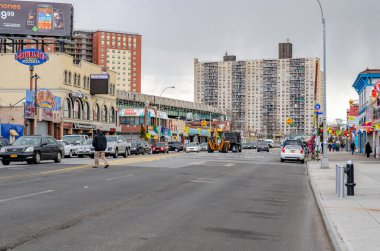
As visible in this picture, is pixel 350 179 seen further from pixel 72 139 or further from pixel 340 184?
pixel 72 139

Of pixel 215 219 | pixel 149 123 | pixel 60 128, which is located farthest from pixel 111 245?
pixel 149 123

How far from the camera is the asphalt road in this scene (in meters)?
8.05

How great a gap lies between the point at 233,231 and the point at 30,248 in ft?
11.6

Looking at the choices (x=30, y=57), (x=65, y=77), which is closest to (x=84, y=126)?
(x=65, y=77)

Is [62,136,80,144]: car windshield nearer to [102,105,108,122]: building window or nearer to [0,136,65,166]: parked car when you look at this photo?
[0,136,65,166]: parked car

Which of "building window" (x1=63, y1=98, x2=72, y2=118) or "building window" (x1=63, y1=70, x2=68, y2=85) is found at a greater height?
"building window" (x1=63, y1=70, x2=68, y2=85)

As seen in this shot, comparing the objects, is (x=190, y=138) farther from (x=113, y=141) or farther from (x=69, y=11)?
(x=113, y=141)

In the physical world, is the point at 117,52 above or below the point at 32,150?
above

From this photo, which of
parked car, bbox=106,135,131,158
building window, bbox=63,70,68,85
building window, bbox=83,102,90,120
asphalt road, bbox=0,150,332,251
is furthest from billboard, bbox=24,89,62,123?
asphalt road, bbox=0,150,332,251

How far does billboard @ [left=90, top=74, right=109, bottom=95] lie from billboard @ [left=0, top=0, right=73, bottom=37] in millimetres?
8594

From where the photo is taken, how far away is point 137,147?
53406 mm

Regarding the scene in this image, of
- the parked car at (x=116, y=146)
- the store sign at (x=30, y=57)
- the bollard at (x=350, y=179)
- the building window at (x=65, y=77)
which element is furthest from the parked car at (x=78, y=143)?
the bollard at (x=350, y=179)

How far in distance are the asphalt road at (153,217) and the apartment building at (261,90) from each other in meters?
156

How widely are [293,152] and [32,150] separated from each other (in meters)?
20.1
